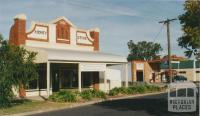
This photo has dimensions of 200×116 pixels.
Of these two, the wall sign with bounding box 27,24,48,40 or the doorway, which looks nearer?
the wall sign with bounding box 27,24,48,40

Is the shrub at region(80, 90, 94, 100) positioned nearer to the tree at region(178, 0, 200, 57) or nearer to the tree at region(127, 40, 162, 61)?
the tree at region(178, 0, 200, 57)

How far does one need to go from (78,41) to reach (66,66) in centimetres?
300

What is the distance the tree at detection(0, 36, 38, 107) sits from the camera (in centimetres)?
2597

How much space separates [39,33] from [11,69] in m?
11.2

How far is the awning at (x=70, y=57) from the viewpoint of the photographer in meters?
32.5

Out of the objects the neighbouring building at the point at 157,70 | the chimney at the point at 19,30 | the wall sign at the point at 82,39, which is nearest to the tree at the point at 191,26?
the chimney at the point at 19,30

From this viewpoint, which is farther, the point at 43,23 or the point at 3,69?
the point at 43,23

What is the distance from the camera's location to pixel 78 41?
4138 centimetres

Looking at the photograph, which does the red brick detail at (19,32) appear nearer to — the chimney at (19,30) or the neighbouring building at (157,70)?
the chimney at (19,30)

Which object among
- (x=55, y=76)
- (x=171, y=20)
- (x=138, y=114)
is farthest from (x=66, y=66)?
(x=138, y=114)

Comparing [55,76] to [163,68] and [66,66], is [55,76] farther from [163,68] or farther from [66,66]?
[163,68]

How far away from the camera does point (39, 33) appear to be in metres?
37.1

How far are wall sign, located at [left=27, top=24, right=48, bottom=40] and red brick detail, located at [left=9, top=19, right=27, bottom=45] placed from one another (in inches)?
26.9

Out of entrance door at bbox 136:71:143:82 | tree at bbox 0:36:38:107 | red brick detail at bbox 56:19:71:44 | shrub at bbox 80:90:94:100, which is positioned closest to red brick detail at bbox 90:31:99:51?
red brick detail at bbox 56:19:71:44
